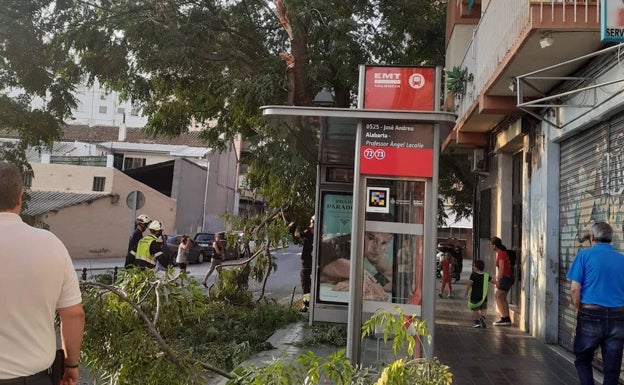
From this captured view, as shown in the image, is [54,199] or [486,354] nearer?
[486,354]

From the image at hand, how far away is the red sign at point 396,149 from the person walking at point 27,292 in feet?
11.1

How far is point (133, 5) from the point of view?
11.5 metres

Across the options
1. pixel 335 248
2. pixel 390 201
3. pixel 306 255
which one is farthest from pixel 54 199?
pixel 390 201

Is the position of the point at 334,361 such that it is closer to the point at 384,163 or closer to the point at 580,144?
the point at 384,163

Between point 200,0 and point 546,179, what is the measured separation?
8.41 meters

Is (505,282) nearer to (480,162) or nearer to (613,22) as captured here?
(480,162)

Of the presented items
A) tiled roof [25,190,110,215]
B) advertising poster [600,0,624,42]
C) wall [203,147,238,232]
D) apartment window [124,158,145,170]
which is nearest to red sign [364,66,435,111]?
advertising poster [600,0,624,42]

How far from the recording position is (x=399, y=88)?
5676 mm

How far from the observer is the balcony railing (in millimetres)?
5918

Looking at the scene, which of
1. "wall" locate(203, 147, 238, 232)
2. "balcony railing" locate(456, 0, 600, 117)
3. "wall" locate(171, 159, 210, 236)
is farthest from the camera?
"wall" locate(203, 147, 238, 232)

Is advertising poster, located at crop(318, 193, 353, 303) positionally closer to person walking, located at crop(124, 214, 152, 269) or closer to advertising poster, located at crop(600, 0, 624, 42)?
person walking, located at crop(124, 214, 152, 269)

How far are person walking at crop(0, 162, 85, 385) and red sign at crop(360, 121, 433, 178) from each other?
337cm

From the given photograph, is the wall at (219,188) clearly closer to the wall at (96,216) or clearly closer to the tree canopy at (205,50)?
the wall at (96,216)

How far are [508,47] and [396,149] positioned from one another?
10.6ft
